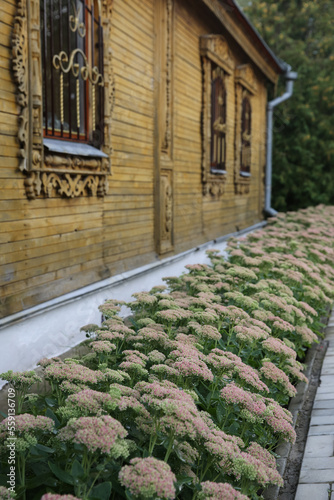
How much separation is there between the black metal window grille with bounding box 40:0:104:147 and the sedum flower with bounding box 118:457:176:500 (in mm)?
3450

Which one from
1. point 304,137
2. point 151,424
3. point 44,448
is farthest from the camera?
point 304,137

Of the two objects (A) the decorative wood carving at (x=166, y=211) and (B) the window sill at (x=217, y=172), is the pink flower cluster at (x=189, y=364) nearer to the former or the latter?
(A) the decorative wood carving at (x=166, y=211)

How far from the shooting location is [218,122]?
10.2 meters

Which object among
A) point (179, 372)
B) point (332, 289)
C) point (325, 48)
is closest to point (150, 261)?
point (332, 289)

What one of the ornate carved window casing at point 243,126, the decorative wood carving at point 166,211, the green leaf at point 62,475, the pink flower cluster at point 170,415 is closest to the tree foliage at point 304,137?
the ornate carved window casing at point 243,126

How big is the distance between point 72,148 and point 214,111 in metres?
5.71

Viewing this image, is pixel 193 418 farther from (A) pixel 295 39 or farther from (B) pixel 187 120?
(A) pixel 295 39

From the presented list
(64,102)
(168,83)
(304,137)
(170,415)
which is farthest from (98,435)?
(304,137)

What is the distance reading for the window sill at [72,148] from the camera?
448 cm

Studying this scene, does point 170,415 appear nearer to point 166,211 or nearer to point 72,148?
point 72,148

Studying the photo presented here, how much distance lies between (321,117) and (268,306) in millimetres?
15609

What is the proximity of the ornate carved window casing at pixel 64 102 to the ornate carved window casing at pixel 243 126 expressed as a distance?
21.5 ft

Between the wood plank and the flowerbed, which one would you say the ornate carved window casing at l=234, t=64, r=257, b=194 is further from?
the flowerbed

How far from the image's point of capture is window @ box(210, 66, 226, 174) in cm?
989
